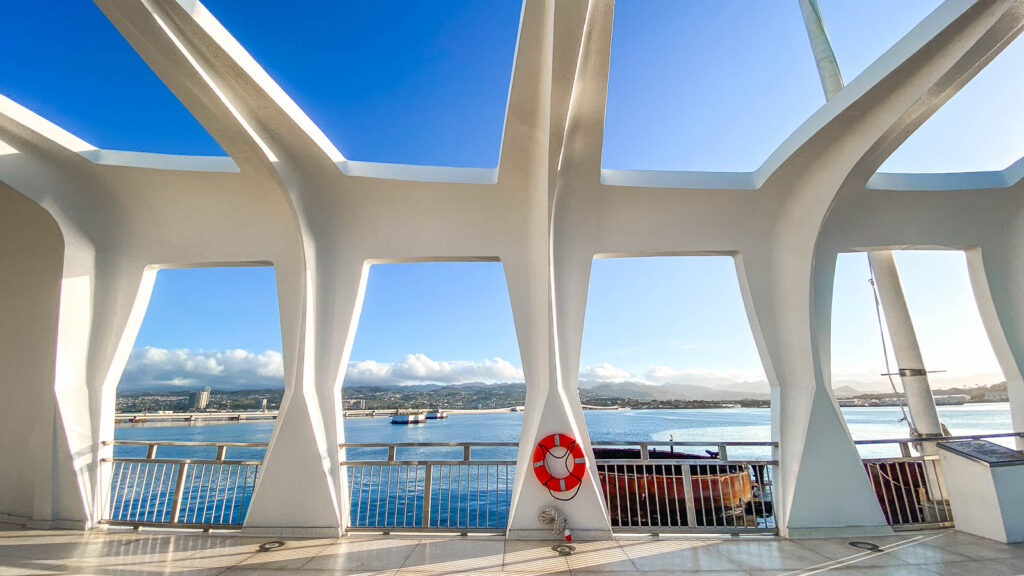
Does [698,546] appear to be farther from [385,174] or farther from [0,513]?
[0,513]

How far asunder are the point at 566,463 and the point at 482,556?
1.30 metres

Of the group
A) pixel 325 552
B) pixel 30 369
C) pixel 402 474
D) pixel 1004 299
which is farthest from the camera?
pixel 402 474

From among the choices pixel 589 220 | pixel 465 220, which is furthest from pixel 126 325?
pixel 589 220

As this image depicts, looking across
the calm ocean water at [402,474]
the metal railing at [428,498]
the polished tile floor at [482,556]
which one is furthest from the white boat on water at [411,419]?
the polished tile floor at [482,556]

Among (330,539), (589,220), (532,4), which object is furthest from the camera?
(589,220)

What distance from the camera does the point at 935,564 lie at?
401cm

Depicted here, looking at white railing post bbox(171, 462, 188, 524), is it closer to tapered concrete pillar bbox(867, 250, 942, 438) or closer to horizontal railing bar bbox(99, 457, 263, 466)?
horizontal railing bar bbox(99, 457, 263, 466)

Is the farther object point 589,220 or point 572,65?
point 589,220

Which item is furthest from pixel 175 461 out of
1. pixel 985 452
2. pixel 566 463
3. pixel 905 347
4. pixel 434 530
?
pixel 905 347

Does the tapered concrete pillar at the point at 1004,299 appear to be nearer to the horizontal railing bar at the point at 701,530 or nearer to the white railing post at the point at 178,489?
the horizontal railing bar at the point at 701,530

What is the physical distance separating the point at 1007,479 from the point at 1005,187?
12.7 ft

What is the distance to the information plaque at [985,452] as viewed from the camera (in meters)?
4.54

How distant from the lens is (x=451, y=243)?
5.94 m

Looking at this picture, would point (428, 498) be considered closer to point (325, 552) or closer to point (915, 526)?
point (325, 552)
